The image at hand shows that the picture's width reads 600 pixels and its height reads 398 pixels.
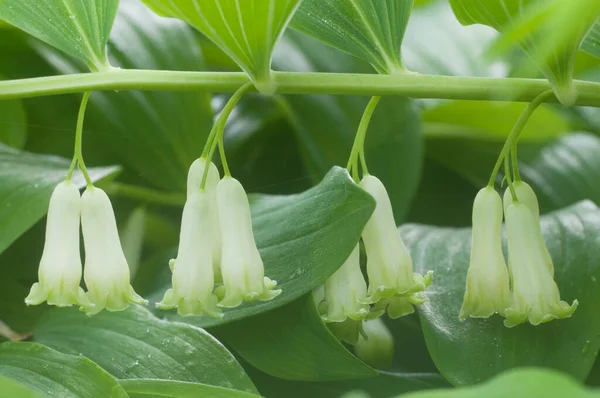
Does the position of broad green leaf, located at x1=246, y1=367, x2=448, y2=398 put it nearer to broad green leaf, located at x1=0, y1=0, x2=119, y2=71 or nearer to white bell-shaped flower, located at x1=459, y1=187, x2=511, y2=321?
white bell-shaped flower, located at x1=459, y1=187, x2=511, y2=321

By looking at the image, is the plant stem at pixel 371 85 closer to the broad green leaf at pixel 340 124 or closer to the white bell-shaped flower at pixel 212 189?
the white bell-shaped flower at pixel 212 189

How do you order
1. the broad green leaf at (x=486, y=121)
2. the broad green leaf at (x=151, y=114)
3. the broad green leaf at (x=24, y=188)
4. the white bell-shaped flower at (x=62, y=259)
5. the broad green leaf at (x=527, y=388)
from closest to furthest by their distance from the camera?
the broad green leaf at (x=527, y=388) < the white bell-shaped flower at (x=62, y=259) < the broad green leaf at (x=24, y=188) < the broad green leaf at (x=151, y=114) < the broad green leaf at (x=486, y=121)

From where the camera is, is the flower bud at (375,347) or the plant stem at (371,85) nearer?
the plant stem at (371,85)

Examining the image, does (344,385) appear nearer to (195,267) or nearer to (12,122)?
(195,267)

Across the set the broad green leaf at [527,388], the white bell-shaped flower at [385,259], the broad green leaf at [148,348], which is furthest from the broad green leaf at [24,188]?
the broad green leaf at [527,388]

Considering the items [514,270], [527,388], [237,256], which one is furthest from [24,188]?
[527,388]

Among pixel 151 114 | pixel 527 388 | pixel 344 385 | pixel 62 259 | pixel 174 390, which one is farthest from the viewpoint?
pixel 151 114
